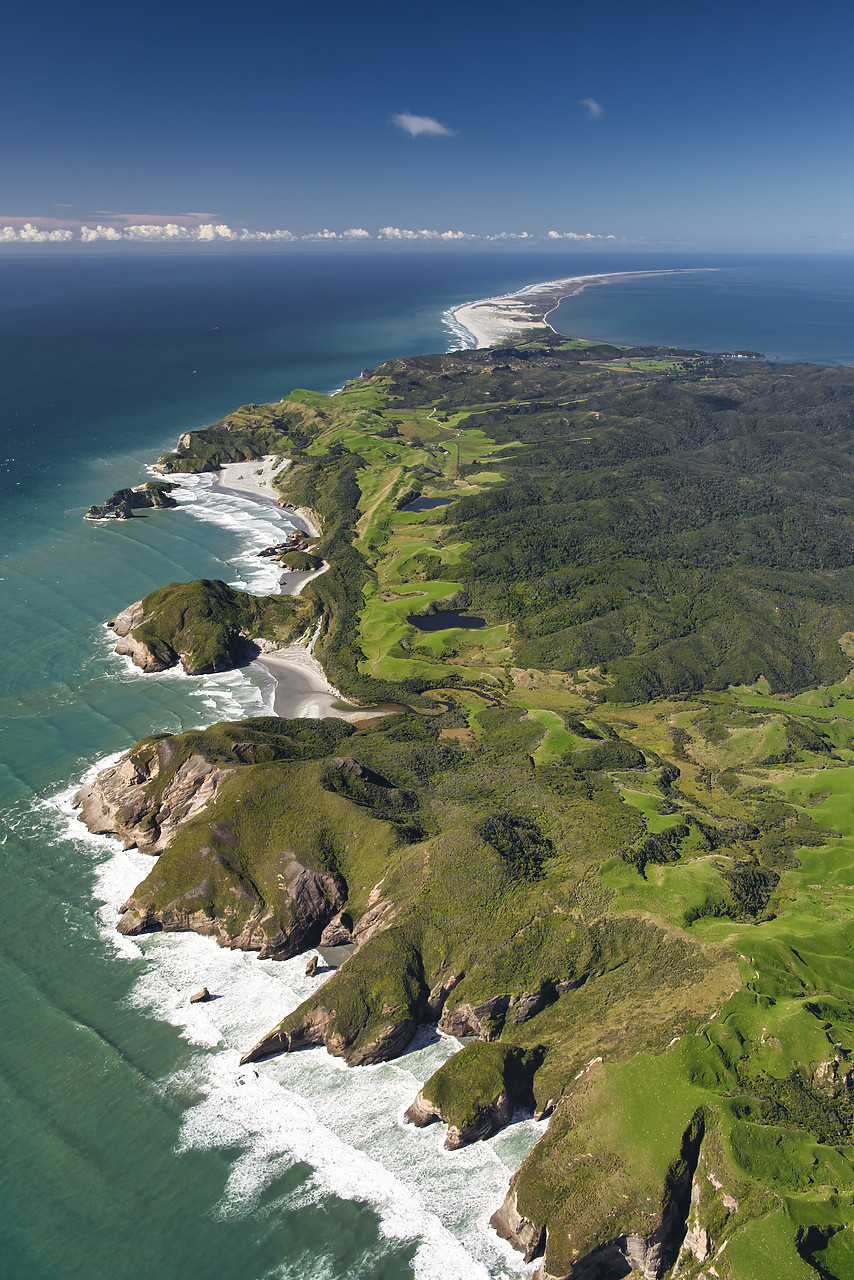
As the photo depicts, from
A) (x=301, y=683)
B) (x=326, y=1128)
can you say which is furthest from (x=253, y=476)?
(x=326, y=1128)

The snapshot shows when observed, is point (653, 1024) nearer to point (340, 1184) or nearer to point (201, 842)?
point (340, 1184)

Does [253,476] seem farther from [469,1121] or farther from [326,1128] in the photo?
[469,1121]

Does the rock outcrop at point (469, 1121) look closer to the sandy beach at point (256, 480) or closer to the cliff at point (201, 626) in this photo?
the cliff at point (201, 626)

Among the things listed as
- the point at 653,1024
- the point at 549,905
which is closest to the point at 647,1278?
the point at 653,1024

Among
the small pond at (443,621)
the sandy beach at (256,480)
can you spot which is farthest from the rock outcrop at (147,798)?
the sandy beach at (256,480)

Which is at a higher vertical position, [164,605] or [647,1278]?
[164,605]

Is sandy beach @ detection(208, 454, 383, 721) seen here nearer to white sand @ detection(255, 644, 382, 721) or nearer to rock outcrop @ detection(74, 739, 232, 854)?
white sand @ detection(255, 644, 382, 721)
